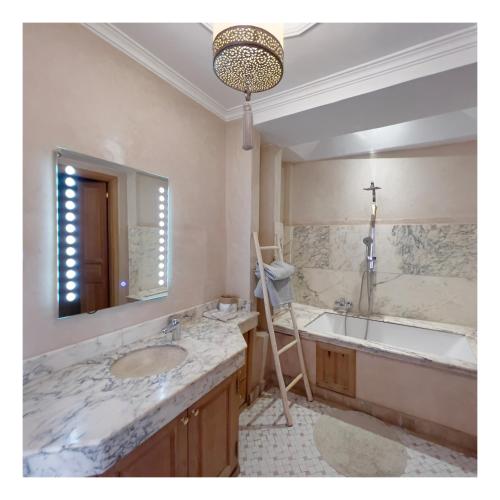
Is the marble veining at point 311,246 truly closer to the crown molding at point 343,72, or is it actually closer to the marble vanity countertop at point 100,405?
the crown molding at point 343,72

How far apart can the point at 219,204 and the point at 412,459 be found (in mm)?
2328

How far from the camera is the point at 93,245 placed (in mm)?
1224

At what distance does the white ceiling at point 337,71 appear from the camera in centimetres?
125

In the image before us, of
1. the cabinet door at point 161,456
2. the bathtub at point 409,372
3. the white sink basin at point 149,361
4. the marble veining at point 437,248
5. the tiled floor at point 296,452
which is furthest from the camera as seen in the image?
the marble veining at point 437,248

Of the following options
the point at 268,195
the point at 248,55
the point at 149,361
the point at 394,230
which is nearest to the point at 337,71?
the point at 248,55

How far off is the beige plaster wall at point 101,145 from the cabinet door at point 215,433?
0.66m

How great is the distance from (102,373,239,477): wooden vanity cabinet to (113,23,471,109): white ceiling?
6.33ft

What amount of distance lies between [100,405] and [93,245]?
2.48 ft

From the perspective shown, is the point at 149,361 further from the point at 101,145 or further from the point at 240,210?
the point at 240,210

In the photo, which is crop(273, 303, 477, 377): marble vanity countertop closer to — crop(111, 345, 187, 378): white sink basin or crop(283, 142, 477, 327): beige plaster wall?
crop(283, 142, 477, 327): beige plaster wall

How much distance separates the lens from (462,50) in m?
1.25

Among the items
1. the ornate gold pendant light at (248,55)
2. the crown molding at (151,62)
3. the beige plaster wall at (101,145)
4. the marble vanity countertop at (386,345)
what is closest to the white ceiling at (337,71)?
the crown molding at (151,62)
